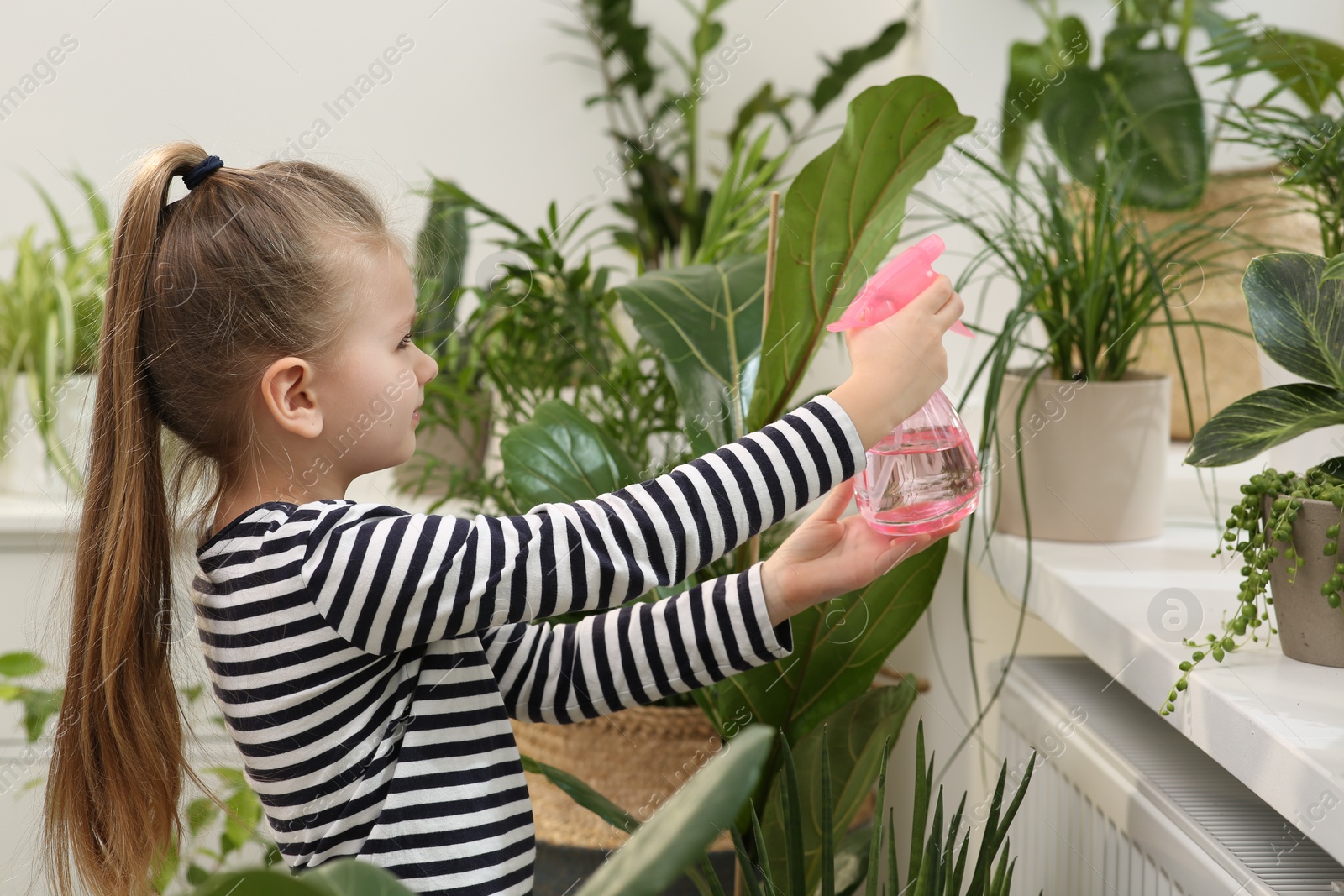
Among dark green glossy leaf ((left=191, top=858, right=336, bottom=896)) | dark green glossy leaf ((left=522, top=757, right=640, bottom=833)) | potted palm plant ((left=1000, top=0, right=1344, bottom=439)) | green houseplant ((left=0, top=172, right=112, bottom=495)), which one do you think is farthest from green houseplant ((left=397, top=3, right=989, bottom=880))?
green houseplant ((left=0, top=172, right=112, bottom=495))

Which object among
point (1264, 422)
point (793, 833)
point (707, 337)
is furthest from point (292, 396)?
point (1264, 422)

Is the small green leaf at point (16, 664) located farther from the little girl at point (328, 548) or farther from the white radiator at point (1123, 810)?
the white radiator at point (1123, 810)

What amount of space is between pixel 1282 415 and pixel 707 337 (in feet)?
1.37

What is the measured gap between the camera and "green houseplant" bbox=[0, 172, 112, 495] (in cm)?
153

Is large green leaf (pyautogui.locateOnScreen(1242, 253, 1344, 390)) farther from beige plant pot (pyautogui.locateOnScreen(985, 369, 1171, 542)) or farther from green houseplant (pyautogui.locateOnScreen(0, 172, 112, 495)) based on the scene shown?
green houseplant (pyautogui.locateOnScreen(0, 172, 112, 495))

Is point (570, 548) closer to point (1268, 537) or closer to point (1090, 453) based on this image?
point (1268, 537)

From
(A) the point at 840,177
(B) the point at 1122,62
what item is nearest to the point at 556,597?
(A) the point at 840,177

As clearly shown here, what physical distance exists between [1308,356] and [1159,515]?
1.29ft

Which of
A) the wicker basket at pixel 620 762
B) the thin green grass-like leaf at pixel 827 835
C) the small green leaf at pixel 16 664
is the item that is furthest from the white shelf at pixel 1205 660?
the small green leaf at pixel 16 664

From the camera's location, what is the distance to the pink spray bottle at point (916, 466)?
0.66 m

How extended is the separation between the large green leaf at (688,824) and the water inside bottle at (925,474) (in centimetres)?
43

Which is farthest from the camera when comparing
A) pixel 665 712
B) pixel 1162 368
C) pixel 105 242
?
pixel 105 242

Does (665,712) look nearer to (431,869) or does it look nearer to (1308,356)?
(431,869)

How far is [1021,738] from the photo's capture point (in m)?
1.03
